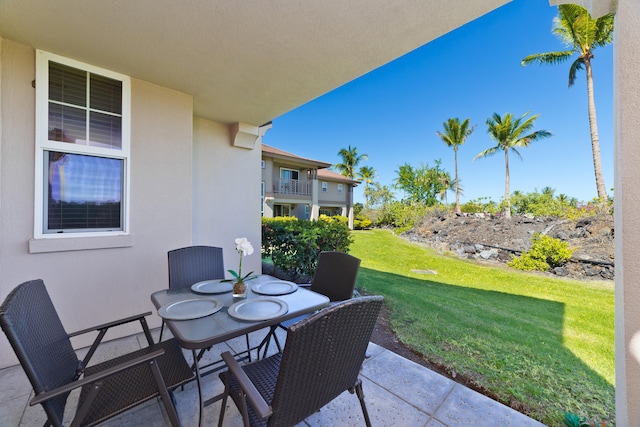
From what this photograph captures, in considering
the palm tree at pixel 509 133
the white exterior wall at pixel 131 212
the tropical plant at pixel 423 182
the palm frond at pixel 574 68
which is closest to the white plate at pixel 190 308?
the white exterior wall at pixel 131 212

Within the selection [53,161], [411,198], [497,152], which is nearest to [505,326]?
[53,161]

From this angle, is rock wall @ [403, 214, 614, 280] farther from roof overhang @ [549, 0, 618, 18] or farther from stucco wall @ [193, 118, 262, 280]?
stucco wall @ [193, 118, 262, 280]

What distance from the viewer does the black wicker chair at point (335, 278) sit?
2457 millimetres

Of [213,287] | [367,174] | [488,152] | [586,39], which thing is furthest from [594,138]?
[367,174]

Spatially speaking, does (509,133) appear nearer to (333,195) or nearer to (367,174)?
(333,195)

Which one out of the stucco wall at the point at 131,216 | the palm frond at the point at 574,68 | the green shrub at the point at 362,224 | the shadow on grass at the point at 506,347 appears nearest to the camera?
the shadow on grass at the point at 506,347

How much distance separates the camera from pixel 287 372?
3.60 ft

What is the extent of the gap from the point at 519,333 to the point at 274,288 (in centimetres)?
344

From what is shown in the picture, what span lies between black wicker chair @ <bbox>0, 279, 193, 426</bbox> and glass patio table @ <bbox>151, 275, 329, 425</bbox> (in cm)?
19

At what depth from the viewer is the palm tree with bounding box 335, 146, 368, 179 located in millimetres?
28062

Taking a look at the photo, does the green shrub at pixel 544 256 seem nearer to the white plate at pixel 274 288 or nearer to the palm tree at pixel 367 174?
the white plate at pixel 274 288

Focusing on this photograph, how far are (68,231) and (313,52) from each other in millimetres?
3209

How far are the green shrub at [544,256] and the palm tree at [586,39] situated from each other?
3.13 meters

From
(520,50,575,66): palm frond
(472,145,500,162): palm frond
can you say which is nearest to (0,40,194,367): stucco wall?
(520,50,575,66): palm frond
